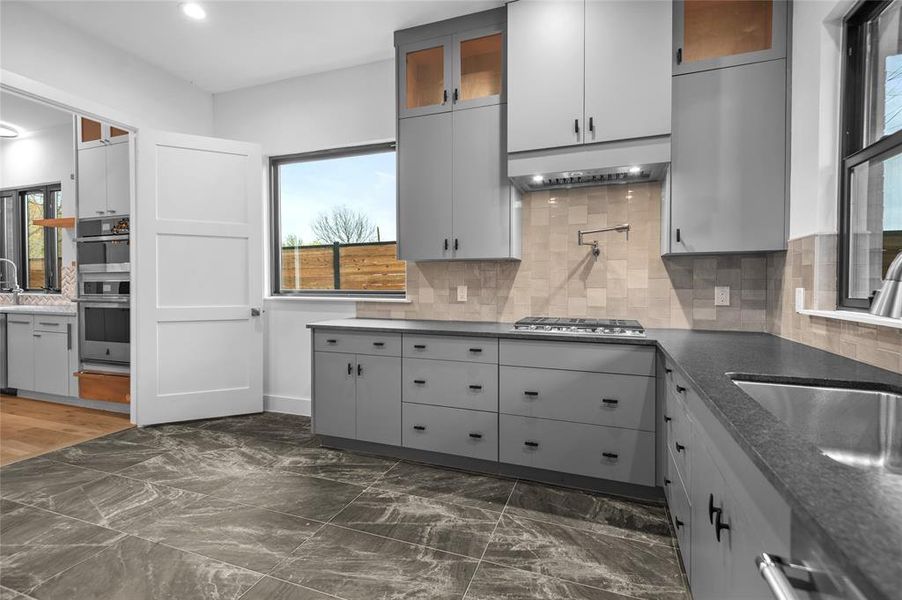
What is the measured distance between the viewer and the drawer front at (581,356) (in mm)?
2377

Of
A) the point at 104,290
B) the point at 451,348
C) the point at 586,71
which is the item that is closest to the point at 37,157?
the point at 104,290

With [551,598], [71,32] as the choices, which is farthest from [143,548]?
[71,32]

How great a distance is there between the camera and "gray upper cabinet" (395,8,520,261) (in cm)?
296

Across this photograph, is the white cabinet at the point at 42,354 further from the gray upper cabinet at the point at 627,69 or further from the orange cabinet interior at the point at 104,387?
the gray upper cabinet at the point at 627,69

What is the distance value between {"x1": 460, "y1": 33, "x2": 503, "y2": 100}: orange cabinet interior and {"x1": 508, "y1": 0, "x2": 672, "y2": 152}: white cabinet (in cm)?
19

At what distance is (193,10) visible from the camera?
3023mm

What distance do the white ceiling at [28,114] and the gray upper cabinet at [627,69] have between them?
4.68 metres

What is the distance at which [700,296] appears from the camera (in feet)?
9.29

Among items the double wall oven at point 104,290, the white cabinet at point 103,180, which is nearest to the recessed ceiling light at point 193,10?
the white cabinet at point 103,180

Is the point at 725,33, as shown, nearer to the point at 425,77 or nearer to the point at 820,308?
the point at 820,308

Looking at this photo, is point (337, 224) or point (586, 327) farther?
point (337, 224)

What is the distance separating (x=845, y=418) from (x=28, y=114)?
263 inches

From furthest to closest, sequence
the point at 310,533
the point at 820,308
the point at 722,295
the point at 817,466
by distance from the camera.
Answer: the point at 722,295 < the point at 310,533 < the point at 820,308 < the point at 817,466

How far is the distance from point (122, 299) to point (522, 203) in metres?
3.63
